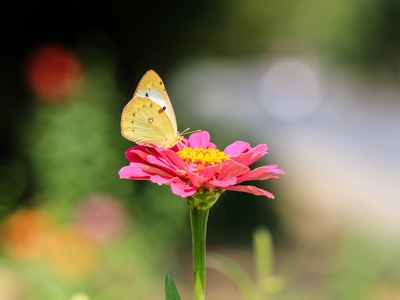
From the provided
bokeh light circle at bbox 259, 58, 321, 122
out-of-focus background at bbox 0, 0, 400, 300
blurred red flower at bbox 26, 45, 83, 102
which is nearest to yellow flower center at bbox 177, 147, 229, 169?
out-of-focus background at bbox 0, 0, 400, 300

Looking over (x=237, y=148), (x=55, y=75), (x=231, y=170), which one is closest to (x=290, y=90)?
(x=55, y=75)

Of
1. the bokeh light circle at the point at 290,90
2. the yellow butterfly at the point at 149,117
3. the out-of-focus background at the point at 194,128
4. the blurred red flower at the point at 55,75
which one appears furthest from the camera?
the bokeh light circle at the point at 290,90

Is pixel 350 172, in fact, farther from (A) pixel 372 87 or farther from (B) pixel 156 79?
(B) pixel 156 79

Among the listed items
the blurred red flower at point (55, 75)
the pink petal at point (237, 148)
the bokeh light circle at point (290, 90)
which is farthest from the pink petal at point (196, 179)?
the bokeh light circle at point (290, 90)

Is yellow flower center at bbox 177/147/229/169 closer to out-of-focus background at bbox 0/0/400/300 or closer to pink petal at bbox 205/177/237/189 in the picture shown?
pink petal at bbox 205/177/237/189

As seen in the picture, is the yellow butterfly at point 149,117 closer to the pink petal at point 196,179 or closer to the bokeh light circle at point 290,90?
the pink petal at point 196,179

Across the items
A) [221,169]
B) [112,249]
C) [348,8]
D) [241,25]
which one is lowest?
[221,169]

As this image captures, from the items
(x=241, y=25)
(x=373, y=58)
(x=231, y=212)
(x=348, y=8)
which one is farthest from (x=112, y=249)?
(x=373, y=58)
